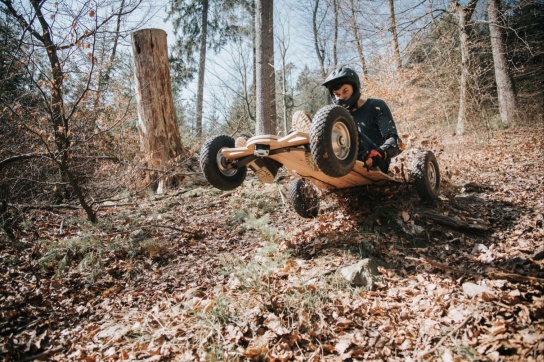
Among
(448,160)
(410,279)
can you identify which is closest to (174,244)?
(410,279)

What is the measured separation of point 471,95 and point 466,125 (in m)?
1.05

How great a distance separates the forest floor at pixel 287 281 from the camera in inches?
83.0

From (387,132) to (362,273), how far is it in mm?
2140

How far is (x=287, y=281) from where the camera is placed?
2.90m

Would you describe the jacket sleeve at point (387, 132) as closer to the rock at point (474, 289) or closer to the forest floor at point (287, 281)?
the forest floor at point (287, 281)

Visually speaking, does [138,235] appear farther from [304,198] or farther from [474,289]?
[474,289]

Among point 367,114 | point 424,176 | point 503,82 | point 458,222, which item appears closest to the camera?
point 458,222

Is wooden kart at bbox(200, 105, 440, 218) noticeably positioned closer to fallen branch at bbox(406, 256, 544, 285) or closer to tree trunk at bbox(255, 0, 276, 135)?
fallen branch at bbox(406, 256, 544, 285)

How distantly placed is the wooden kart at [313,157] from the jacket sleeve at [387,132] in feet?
1.10

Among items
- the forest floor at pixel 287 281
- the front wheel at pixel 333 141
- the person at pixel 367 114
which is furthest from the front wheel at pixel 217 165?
the person at pixel 367 114

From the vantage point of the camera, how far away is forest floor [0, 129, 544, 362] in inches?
83.0

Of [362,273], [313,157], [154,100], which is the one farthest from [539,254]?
[154,100]

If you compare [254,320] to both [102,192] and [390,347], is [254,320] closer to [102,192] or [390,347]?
[390,347]

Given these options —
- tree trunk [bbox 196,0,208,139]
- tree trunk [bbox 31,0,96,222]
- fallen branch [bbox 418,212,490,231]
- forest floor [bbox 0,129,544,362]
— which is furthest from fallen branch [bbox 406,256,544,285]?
tree trunk [bbox 196,0,208,139]
